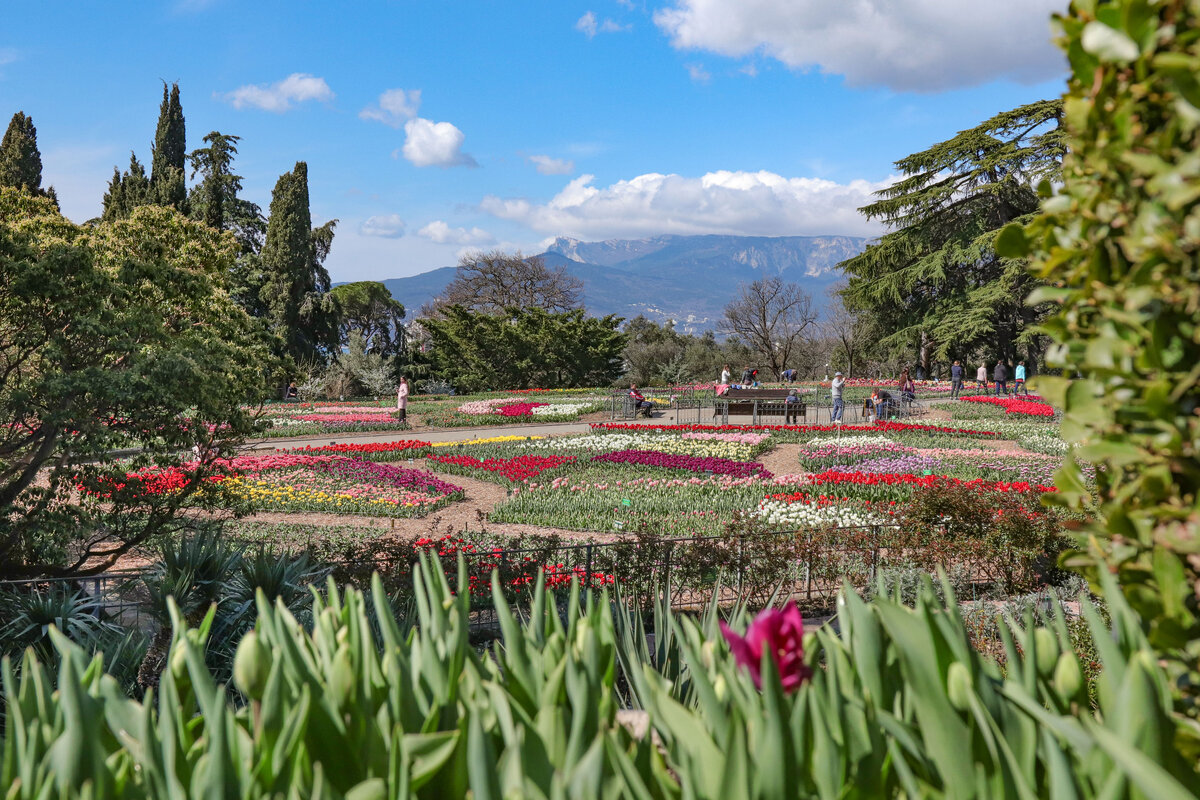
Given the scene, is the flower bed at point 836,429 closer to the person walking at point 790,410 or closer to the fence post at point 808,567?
the person walking at point 790,410

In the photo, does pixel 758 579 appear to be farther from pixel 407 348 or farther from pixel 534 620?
pixel 407 348

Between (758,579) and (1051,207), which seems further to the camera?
(758,579)

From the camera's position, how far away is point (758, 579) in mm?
6559

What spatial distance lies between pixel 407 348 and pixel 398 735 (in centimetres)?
4184

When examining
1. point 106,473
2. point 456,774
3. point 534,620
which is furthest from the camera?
point 106,473

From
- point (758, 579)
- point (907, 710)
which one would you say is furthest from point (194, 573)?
point (907, 710)

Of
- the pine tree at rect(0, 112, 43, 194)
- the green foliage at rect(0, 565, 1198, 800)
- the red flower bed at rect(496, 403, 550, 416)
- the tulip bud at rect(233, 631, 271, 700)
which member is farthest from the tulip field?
the pine tree at rect(0, 112, 43, 194)

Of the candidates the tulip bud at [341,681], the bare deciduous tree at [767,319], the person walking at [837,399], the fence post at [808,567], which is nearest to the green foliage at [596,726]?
the tulip bud at [341,681]

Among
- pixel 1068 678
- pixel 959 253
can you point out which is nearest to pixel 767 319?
pixel 959 253

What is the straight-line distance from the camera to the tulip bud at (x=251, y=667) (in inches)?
58.9

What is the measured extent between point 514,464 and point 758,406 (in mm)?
8538

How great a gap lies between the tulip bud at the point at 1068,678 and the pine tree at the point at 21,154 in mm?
40050

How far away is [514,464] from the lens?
13281 millimetres

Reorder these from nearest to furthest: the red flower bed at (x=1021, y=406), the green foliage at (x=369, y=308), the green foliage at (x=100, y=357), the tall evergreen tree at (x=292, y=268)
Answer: the green foliage at (x=100, y=357), the red flower bed at (x=1021, y=406), the tall evergreen tree at (x=292, y=268), the green foliage at (x=369, y=308)
